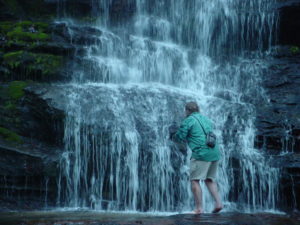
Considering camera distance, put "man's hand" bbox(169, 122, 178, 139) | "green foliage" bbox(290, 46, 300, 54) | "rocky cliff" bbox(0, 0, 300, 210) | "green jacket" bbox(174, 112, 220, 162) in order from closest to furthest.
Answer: "green jacket" bbox(174, 112, 220, 162) < "rocky cliff" bbox(0, 0, 300, 210) < "man's hand" bbox(169, 122, 178, 139) < "green foliage" bbox(290, 46, 300, 54)

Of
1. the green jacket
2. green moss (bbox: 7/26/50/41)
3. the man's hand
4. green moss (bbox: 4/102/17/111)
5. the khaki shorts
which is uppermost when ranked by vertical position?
green moss (bbox: 7/26/50/41)

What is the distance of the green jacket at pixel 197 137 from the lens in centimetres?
834

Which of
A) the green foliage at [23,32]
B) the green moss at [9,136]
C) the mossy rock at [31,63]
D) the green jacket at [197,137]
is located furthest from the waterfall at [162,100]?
the green jacket at [197,137]

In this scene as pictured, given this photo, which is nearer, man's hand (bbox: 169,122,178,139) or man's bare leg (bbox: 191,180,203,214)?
man's bare leg (bbox: 191,180,203,214)

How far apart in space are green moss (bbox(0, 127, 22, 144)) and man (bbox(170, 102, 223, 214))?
18.2 ft

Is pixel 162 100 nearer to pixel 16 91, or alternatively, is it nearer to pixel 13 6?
pixel 16 91

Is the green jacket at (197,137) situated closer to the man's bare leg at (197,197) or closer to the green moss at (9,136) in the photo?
the man's bare leg at (197,197)

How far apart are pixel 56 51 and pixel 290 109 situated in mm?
8798

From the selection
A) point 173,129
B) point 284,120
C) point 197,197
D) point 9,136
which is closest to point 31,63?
point 9,136

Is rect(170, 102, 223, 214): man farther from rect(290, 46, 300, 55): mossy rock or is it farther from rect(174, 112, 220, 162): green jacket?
rect(290, 46, 300, 55): mossy rock

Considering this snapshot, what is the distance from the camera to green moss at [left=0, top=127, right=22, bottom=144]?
38.5ft

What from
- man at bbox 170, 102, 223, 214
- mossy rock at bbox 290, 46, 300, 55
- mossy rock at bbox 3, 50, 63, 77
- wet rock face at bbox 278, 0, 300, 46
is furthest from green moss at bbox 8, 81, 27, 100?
wet rock face at bbox 278, 0, 300, 46

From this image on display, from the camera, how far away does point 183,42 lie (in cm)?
1830

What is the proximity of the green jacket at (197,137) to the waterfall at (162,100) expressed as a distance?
10.7ft
